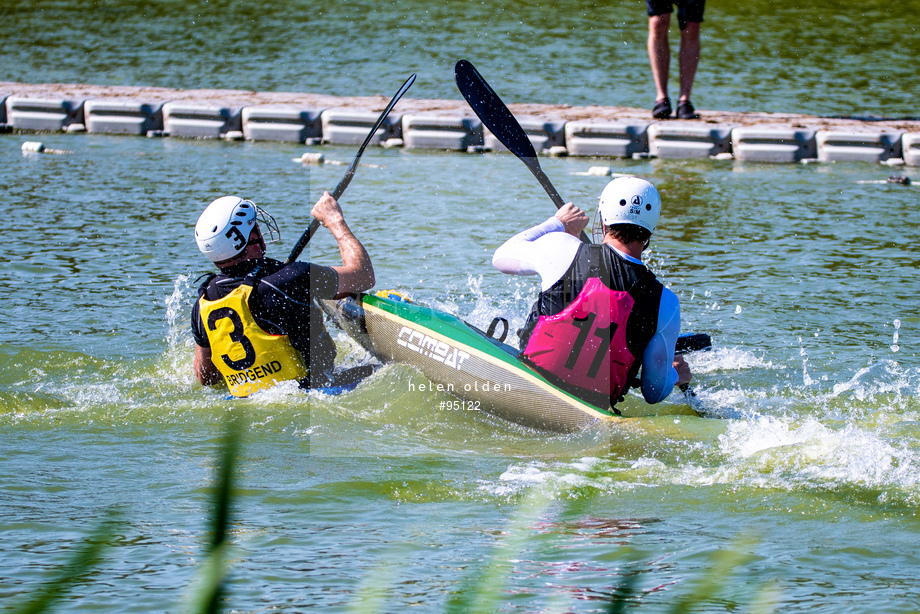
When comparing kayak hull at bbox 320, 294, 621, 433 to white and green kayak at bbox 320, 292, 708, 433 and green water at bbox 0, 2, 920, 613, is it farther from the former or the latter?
green water at bbox 0, 2, 920, 613

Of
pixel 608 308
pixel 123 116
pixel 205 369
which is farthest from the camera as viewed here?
pixel 123 116

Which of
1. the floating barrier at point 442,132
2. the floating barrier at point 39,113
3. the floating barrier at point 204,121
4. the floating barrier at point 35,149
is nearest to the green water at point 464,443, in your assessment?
the floating barrier at point 442,132

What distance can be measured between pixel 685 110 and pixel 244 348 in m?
A: 7.95

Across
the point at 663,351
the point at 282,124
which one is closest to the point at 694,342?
the point at 663,351

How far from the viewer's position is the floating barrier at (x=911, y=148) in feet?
36.6

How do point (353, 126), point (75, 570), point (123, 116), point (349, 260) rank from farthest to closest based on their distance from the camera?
point (123, 116) < point (353, 126) < point (349, 260) < point (75, 570)

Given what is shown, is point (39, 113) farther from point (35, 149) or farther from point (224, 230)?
point (224, 230)

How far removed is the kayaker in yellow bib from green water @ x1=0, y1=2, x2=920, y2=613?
0.65 feet

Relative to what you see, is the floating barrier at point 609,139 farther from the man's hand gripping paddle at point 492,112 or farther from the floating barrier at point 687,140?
the man's hand gripping paddle at point 492,112

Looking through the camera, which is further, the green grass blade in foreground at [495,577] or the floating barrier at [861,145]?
the floating barrier at [861,145]

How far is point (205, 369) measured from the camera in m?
5.84

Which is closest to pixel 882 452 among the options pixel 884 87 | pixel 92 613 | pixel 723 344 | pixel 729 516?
pixel 729 516

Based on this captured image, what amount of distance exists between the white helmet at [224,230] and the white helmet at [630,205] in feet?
5.55

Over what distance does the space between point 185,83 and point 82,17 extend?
6047 mm
